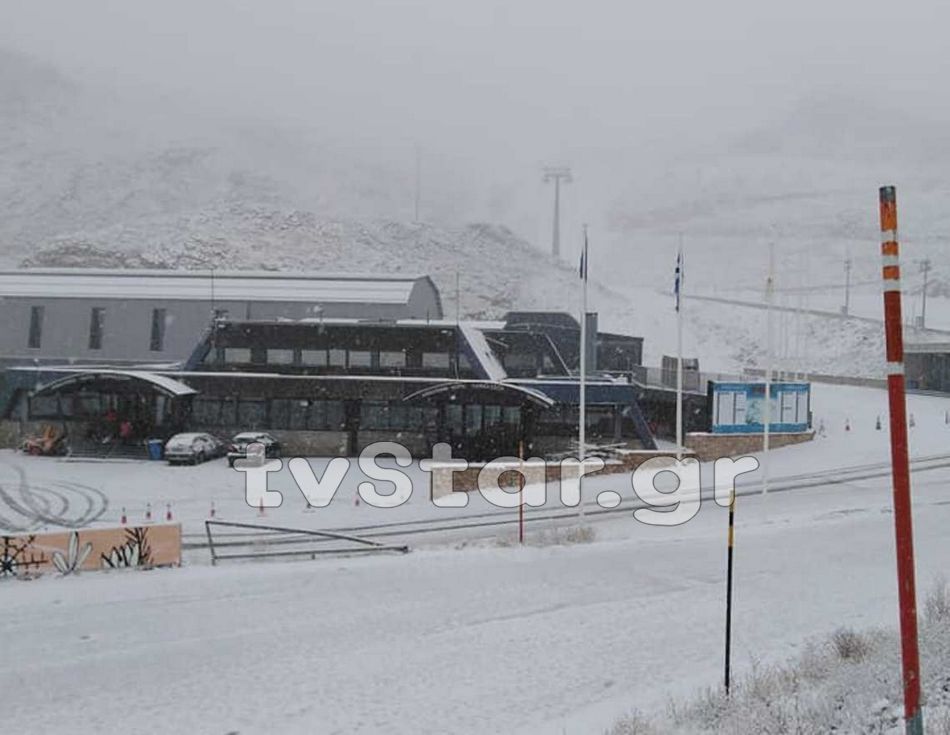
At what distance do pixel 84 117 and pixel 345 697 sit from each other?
650ft

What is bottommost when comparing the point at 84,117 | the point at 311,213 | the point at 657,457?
the point at 657,457

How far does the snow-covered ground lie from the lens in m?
11.6

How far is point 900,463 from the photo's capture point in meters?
6.79

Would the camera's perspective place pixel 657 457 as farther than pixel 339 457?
No

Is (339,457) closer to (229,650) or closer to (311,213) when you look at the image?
(229,650)

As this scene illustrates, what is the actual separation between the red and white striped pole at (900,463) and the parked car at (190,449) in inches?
1309

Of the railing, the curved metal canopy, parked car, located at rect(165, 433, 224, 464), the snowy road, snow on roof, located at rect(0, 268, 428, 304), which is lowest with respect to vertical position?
the snowy road

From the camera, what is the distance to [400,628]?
15062 millimetres

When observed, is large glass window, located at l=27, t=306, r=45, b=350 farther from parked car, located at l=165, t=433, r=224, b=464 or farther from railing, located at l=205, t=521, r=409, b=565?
railing, located at l=205, t=521, r=409, b=565

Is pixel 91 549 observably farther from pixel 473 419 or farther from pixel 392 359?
pixel 392 359

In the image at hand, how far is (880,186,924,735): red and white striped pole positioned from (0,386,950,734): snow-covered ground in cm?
453

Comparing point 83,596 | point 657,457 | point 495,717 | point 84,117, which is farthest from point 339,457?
point 84,117

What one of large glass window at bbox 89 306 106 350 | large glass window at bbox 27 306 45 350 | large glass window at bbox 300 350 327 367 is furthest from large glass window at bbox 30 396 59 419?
large glass window at bbox 27 306 45 350

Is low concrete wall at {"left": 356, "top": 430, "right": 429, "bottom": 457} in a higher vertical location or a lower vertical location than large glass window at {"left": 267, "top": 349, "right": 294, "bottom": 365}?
lower
